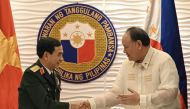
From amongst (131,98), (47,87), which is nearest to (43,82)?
(47,87)

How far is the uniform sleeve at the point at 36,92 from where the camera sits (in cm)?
244

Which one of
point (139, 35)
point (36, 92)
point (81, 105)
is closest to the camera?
point (36, 92)

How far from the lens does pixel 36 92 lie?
96.2 inches

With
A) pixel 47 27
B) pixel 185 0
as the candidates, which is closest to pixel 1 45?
pixel 47 27

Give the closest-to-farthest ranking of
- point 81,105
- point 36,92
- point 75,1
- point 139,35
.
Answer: point 36,92 < point 139,35 < point 81,105 < point 75,1

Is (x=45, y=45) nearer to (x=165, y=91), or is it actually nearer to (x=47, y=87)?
(x=47, y=87)

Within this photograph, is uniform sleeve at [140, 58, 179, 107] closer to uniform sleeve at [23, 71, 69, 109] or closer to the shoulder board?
uniform sleeve at [23, 71, 69, 109]

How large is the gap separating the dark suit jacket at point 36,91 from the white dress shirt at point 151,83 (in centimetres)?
62

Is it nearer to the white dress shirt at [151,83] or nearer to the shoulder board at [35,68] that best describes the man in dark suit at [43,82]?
the shoulder board at [35,68]

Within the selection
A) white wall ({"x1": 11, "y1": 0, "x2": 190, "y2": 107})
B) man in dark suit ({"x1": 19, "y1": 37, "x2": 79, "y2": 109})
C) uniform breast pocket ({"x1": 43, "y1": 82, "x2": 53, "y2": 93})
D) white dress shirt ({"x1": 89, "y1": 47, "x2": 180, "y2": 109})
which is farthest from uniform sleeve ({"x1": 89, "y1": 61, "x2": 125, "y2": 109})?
white wall ({"x1": 11, "y1": 0, "x2": 190, "y2": 107})

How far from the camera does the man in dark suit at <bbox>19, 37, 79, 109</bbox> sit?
2449mm

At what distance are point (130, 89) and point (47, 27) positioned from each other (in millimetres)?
1684

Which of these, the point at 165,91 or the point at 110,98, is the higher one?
the point at 165,91

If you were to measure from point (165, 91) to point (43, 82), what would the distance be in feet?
3.16
